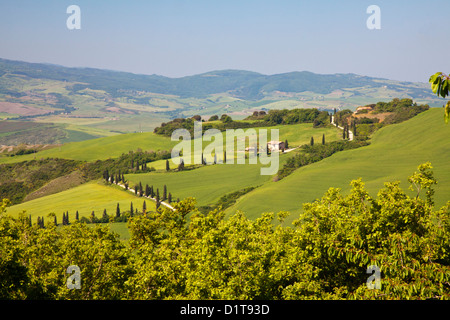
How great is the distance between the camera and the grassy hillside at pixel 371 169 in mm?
107188

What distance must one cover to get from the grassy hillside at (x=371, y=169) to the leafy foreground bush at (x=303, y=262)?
61282 mm

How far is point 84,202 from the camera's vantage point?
462 feet

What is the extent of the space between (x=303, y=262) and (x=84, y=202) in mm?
126891

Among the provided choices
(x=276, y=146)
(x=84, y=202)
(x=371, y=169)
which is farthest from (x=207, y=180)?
(x=371, y=169)

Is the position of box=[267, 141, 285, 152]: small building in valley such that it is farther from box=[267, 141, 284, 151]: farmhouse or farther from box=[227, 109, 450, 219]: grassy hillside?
box=[227, 109, 450, 219]: grassy hillside

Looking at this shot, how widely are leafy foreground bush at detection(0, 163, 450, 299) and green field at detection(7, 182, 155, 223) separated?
3778 inches

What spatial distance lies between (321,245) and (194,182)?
423 feet

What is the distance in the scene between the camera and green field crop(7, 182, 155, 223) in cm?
12775

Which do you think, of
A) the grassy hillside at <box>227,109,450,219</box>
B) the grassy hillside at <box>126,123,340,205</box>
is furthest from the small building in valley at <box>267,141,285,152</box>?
the grassy hillside at <box>227,109,450,219</box>

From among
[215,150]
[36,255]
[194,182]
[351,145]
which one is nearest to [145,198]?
[194,182]

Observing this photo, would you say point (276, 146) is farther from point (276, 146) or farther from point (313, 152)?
point (313, 152)

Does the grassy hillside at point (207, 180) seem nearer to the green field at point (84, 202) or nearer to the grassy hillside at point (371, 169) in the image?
the grassy hillside at point (371, 169)

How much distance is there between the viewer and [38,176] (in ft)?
639
